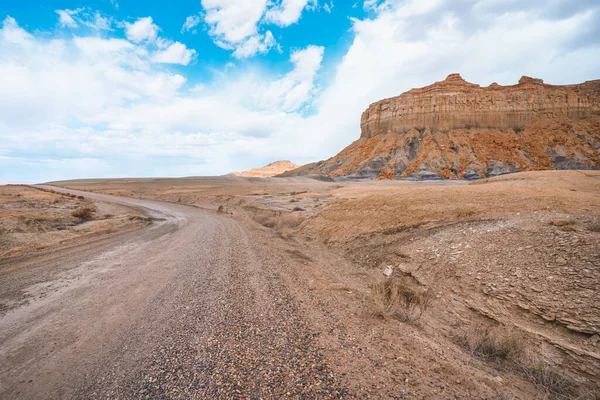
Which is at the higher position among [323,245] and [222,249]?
[222,249]

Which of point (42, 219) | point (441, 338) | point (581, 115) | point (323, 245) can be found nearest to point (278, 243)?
point (323, 245)

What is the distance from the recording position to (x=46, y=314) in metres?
4.69

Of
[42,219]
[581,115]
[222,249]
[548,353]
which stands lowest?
[548,353]

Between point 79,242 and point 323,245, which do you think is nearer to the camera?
point 79,242

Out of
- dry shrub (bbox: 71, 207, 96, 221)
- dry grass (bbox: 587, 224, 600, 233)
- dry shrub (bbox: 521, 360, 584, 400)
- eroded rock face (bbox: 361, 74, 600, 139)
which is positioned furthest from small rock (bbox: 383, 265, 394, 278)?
eroded rock face (bbox: 361, 74, 600, 139)

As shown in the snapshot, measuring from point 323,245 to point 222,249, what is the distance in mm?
4376

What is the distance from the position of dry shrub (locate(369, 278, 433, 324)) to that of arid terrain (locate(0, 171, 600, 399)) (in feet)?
0.12

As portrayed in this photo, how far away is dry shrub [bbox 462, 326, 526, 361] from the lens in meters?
4.19

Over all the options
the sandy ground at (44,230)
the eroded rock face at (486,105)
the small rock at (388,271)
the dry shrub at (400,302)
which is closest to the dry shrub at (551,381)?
the dry shrub at (400,302)

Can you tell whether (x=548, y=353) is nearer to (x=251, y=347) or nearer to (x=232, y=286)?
(x=251, y=347)

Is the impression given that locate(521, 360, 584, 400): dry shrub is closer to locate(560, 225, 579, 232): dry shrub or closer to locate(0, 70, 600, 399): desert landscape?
locate(0, 70, 600, 399): desert landscape

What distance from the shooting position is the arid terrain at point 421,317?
3.23 m

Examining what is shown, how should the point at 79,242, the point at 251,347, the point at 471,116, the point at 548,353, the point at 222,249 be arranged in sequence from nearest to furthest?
the point at 251,347, the point at 548,353, the point at 222,249, the point at 79,242, the point at 471,116

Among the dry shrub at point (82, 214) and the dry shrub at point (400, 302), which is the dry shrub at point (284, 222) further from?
the dry shrub at point (82, 214)
